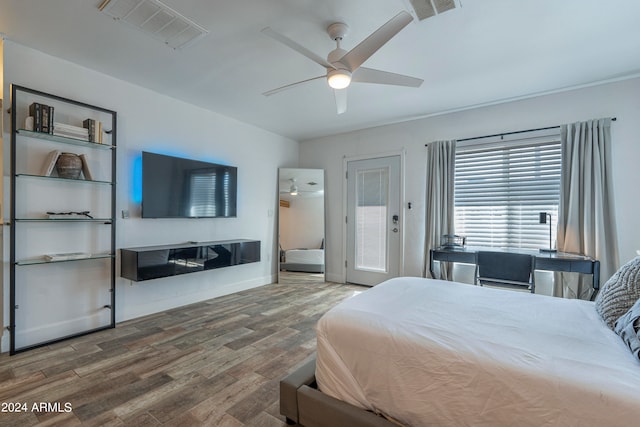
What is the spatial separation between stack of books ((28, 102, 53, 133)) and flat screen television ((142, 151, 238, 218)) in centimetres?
83

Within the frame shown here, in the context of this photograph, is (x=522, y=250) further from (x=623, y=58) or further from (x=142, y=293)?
(x=142, y=293)

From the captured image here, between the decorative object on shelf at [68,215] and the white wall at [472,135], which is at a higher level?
the white wall at [472,135]

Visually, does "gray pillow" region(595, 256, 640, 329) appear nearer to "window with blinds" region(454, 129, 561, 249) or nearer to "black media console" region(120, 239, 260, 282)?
"window with blinds" region(454, 129, 561, 249)

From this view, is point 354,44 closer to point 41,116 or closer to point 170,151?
point 170,151

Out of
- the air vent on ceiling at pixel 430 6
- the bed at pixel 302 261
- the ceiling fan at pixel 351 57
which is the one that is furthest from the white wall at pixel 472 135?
the air vent on ceiling at pixel 430 6

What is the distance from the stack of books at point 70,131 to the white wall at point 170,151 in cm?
32

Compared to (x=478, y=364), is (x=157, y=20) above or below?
above

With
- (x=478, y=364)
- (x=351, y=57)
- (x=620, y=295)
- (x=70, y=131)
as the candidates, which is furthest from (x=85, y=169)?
(x=620, y=295)

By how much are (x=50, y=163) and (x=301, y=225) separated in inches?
131

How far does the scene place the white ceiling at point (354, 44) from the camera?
2.04m

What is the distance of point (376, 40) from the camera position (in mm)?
1887

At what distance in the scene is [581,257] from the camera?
9.66 feet

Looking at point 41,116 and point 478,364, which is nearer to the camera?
point 478,364

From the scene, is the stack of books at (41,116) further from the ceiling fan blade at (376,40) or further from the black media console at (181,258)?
the ceiling fan blade at (376,40)
